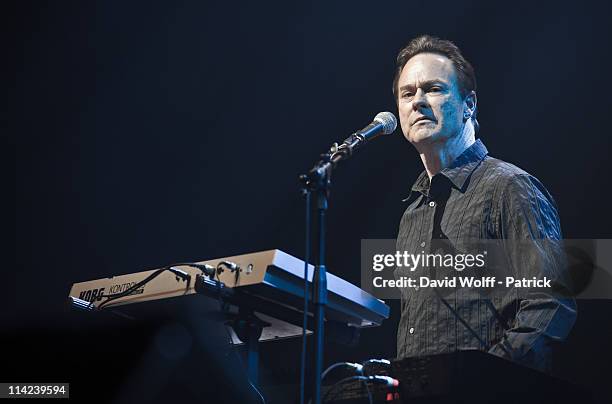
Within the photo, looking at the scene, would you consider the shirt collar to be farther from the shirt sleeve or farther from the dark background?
the dark background

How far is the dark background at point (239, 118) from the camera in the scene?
367 centimetres

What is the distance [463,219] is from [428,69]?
2.13ft

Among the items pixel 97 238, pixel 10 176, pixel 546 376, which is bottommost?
pixel 546 376

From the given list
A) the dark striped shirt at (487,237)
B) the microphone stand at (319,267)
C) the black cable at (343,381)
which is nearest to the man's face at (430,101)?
the dark striped shirt at (487,237)

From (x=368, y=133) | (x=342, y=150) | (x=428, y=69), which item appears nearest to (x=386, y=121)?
(x=368, y=133)

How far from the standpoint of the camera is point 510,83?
12.4 ft

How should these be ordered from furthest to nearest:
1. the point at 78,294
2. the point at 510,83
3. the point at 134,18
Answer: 1. the point at 134,18
2. the point at 510,83
3. the point at 78,294

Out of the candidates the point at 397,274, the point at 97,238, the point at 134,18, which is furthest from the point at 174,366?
the point at 134,18

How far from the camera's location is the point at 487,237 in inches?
93.4

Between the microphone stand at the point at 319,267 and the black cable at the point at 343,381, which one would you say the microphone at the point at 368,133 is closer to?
the microphone stand at the point at 319,267

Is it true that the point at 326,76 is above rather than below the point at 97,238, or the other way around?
above

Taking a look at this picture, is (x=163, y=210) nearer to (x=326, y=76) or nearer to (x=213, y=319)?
(x=326, y=76)

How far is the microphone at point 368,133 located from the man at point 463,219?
418 millimetres

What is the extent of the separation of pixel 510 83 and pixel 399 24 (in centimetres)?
68
